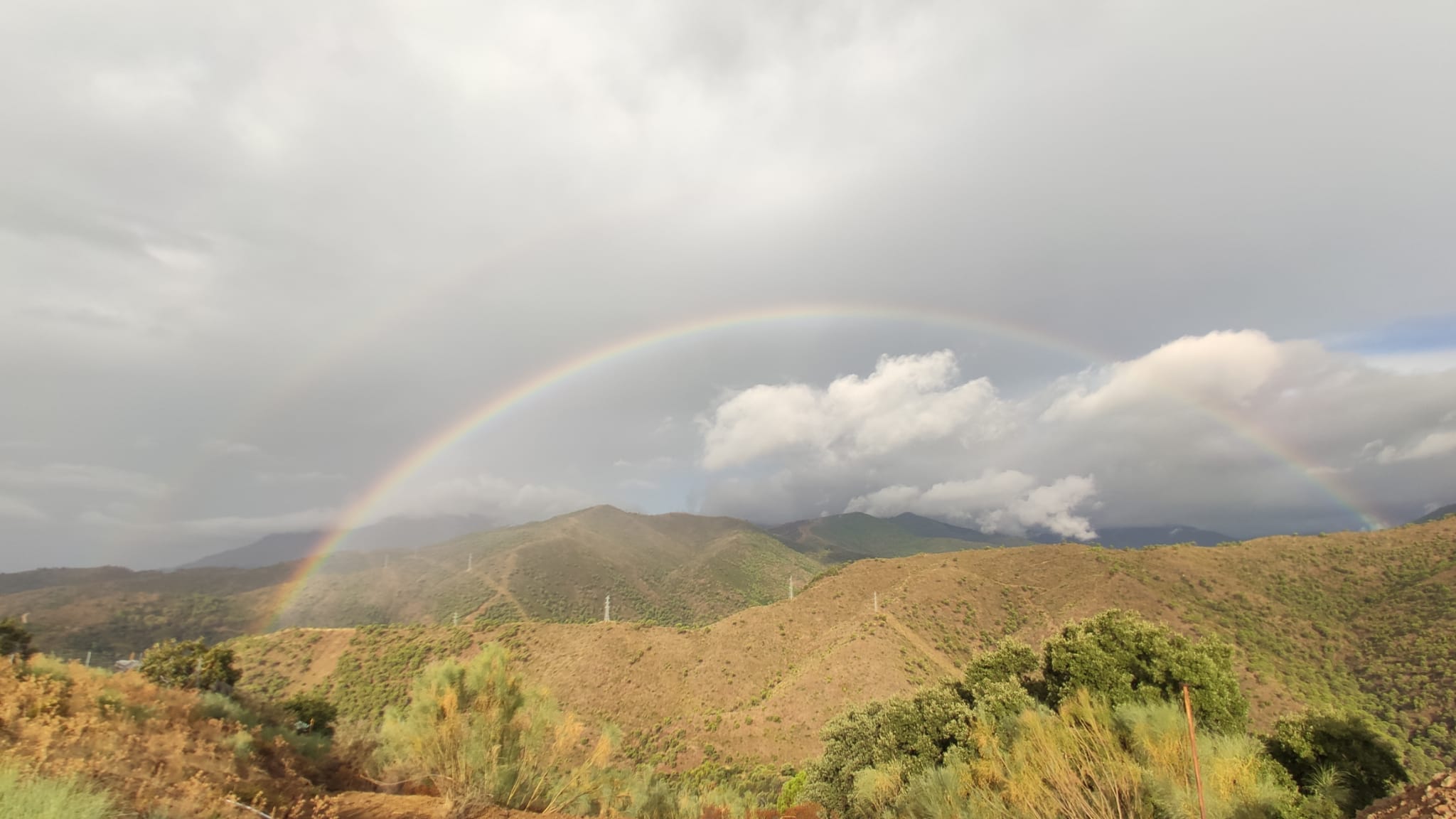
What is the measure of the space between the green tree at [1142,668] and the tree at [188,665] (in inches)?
1305

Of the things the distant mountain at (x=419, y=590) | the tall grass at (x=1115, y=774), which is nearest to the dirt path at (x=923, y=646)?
the tall grass at (x=1115, y=774)

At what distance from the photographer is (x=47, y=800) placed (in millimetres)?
5699

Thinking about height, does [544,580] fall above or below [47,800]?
below

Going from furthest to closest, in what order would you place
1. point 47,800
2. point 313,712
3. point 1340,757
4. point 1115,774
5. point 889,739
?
1. point 889,739
2. point 313,712
3. point 1340,757
4. point 1115,774
5. point 47,800

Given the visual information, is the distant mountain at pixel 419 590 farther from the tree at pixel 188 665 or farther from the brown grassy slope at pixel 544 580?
the tree at pixel 188 665

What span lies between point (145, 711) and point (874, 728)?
89.1 ft

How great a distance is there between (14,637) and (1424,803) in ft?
126

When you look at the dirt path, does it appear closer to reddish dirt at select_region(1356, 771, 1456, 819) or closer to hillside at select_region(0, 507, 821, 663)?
reddish dirt at select_region(1356, 771, 1456, 819)

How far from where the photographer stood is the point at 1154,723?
976 cm

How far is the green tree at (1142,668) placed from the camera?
1944cm

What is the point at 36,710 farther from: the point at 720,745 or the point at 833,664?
the point at 833,664

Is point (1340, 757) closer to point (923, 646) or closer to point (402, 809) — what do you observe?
point (402, 809)

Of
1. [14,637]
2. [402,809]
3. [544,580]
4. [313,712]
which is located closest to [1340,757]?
[402,809]

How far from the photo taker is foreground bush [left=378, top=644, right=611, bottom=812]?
1228 centimetres
